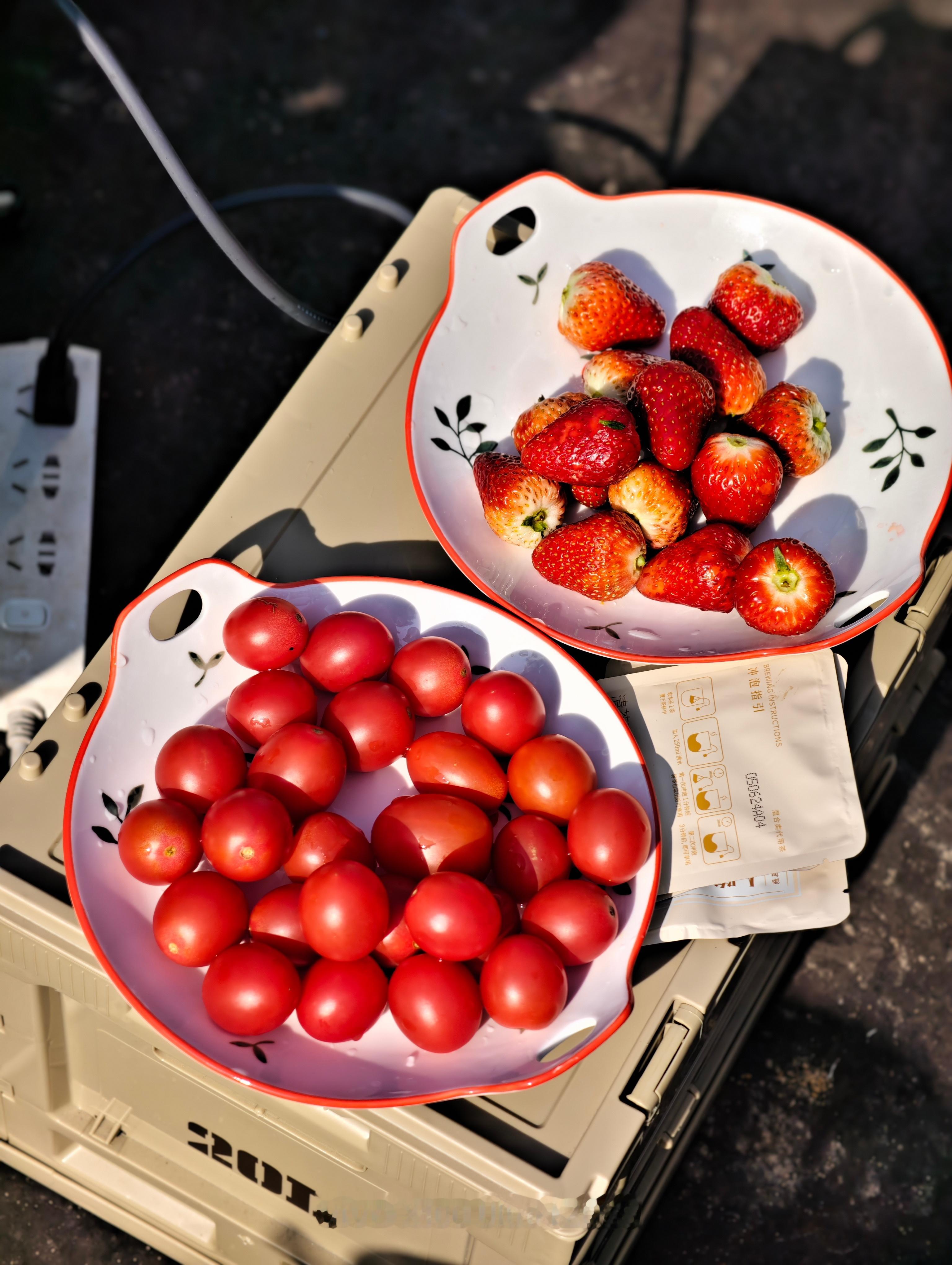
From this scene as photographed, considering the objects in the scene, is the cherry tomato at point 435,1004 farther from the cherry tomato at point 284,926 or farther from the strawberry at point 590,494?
the strawberry at point 590,494

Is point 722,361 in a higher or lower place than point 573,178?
higher

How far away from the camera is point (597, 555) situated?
1203 millimetres

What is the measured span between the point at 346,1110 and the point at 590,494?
697mm

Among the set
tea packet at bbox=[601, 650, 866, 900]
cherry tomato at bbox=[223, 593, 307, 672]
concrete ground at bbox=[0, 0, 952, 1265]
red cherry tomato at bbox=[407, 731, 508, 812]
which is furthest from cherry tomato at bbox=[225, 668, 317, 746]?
concrete ground at bbox=[0, 0, 952, 1265]

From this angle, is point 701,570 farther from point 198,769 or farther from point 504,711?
point 198,769

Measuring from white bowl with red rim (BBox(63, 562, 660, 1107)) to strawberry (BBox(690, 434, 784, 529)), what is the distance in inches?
9.9

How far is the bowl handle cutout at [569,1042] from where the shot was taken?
3.45ft

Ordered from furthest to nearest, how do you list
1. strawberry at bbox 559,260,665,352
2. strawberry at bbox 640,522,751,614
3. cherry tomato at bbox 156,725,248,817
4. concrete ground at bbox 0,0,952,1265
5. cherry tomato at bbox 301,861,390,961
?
concrete ground at bbox 0,0,952,1265, strawberry at bbox 559,260,665,352, strawberry at bbox 640,522,751,614, cherry tomato at bbox 156,725,248,817, cherry tomato at bbox 301,861,390,961

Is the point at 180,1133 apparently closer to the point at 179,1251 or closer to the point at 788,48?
the point at 179,1251

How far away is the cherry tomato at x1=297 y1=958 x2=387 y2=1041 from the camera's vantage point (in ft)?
3.34

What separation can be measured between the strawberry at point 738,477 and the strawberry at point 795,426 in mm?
33

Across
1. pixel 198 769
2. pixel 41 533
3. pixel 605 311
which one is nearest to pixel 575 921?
pixel 198 769

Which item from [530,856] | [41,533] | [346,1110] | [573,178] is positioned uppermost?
[573,178]

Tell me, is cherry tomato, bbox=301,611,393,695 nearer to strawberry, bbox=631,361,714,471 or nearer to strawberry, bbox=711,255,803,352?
strawberry, bbox=631,361,714,471
